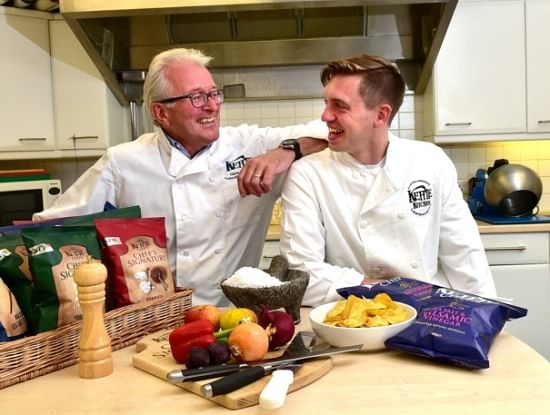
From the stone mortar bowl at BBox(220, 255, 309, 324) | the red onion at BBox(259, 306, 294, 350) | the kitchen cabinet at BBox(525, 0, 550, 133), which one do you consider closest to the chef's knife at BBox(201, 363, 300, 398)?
the red onion at BBox(259, 306, 294, 350)

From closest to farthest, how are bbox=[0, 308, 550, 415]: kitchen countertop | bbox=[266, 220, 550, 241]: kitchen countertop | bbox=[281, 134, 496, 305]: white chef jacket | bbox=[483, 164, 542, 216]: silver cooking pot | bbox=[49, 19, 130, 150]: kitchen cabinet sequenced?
bbox=[0, 308, 550, 415]: kitchen countertop, bbox=[281, 134, 496, 305]: white chef jacket, bbox=[266, 220, 550, 241]: kitchen countertop, bbox=[483, 164, 542, 216]: silver cooking pot, bbox=[49, 19, 130, 150]: kitchen cabinet

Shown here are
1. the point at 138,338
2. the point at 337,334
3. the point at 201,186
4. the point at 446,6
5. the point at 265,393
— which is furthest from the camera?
the point at 446,6

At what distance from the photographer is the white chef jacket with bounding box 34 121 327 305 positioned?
1786 millimetres

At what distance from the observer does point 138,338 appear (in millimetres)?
1169

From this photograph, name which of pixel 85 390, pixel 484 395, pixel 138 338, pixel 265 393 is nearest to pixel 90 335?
pixel 85 390

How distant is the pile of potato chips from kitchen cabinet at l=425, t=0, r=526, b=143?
6.80 feet

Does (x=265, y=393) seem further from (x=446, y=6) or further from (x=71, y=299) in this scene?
(x=446, y=6)

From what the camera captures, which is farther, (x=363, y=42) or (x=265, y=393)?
(x=363, y=42)

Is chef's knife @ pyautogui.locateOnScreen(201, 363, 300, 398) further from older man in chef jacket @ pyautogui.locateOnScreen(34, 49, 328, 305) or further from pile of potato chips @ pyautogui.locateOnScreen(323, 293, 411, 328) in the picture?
older man in chef jacket @ pyautogui.locateOnScreen(34, 49, 328, 305)

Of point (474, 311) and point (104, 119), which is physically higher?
point (104, 119)

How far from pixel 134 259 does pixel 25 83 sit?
7.34ft

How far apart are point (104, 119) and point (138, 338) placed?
7.03 feet

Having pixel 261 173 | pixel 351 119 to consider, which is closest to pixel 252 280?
pixel 261 173

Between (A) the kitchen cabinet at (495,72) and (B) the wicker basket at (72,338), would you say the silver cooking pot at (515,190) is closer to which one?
(A) the kitchen cabinet at (495,72)
